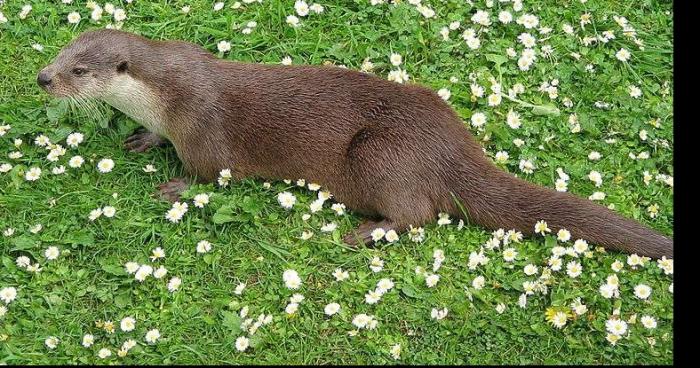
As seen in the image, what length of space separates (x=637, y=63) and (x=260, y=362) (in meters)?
2.34

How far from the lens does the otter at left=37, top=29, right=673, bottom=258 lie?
3271mm

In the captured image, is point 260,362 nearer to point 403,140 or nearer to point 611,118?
point 403,140

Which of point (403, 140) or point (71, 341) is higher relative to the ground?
point (403, 140)

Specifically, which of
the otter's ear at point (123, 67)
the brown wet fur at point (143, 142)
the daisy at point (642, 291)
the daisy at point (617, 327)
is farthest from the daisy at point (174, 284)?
the daisy at point (642, 291)

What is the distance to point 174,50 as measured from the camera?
3.54 meters

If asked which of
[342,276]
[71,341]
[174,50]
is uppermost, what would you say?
[174,50]

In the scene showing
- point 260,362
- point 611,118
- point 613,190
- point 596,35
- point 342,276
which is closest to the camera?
point 260,362

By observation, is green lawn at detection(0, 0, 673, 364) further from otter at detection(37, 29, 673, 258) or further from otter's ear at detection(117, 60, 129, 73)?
otter's ear at detection(117, 60, 129, 73)

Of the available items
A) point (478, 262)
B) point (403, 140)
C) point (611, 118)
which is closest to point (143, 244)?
point (403, 140)

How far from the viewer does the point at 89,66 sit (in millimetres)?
3430

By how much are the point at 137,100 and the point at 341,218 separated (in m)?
1.02

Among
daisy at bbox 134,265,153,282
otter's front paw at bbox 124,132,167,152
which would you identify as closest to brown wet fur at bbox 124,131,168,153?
otter's front paw at bbox 124,132,167,152

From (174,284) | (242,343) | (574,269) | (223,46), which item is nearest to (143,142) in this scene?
(223,46)

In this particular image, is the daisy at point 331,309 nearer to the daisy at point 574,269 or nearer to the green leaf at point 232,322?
the green leaf at point 232,322
